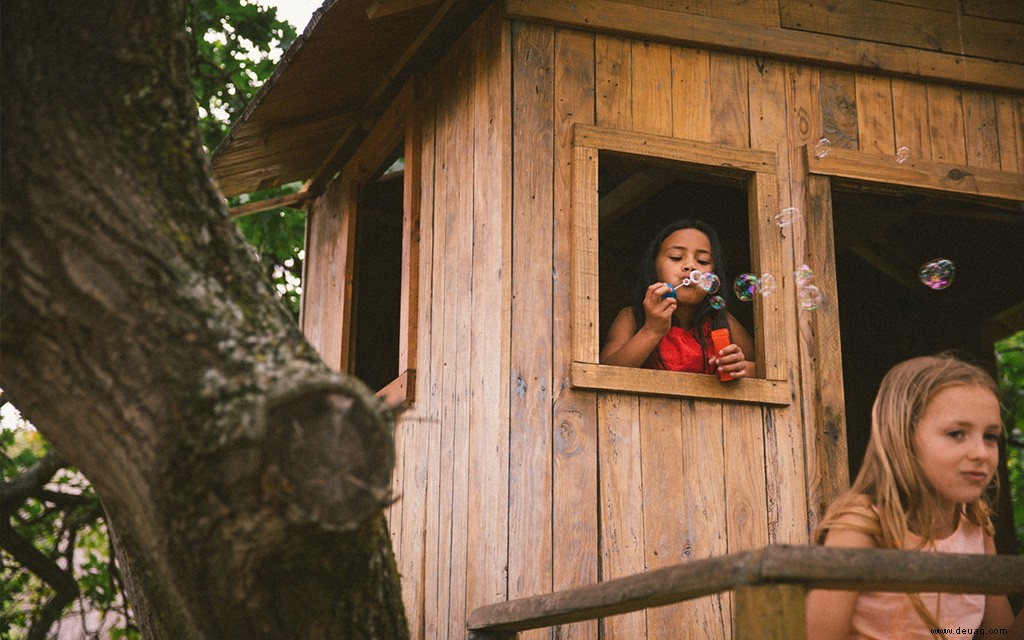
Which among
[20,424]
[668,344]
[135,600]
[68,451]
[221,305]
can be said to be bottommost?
[135,600]

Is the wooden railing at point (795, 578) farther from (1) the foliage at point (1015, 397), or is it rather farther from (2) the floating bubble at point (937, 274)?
(1) the foliage at point (1015, 397)

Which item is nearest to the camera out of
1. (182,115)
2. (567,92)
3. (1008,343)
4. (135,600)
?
(182,115)

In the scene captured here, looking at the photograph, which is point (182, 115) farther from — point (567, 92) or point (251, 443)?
Result: point (567, 92)

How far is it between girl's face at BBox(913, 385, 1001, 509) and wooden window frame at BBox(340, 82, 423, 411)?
2347 mm

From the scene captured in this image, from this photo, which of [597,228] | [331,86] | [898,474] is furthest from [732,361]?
[331,86]

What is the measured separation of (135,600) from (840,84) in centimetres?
394

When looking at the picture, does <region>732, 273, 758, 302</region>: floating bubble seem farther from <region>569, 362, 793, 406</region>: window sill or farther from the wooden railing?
the wooden railing

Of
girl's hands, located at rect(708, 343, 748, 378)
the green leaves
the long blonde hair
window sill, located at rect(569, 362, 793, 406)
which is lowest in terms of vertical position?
the long blonde hair

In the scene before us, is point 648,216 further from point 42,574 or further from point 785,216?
point 42,574

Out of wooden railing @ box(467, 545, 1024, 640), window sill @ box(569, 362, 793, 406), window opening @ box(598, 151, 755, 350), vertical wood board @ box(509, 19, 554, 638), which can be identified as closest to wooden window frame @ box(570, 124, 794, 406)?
window sill @ box(569, 362, 793, 406)

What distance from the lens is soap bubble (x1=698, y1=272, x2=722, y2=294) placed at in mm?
5227

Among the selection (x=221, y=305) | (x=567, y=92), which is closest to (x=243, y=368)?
(x=221, y=305)

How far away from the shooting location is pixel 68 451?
2.47 meters

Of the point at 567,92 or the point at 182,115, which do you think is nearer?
the point at 182,115
